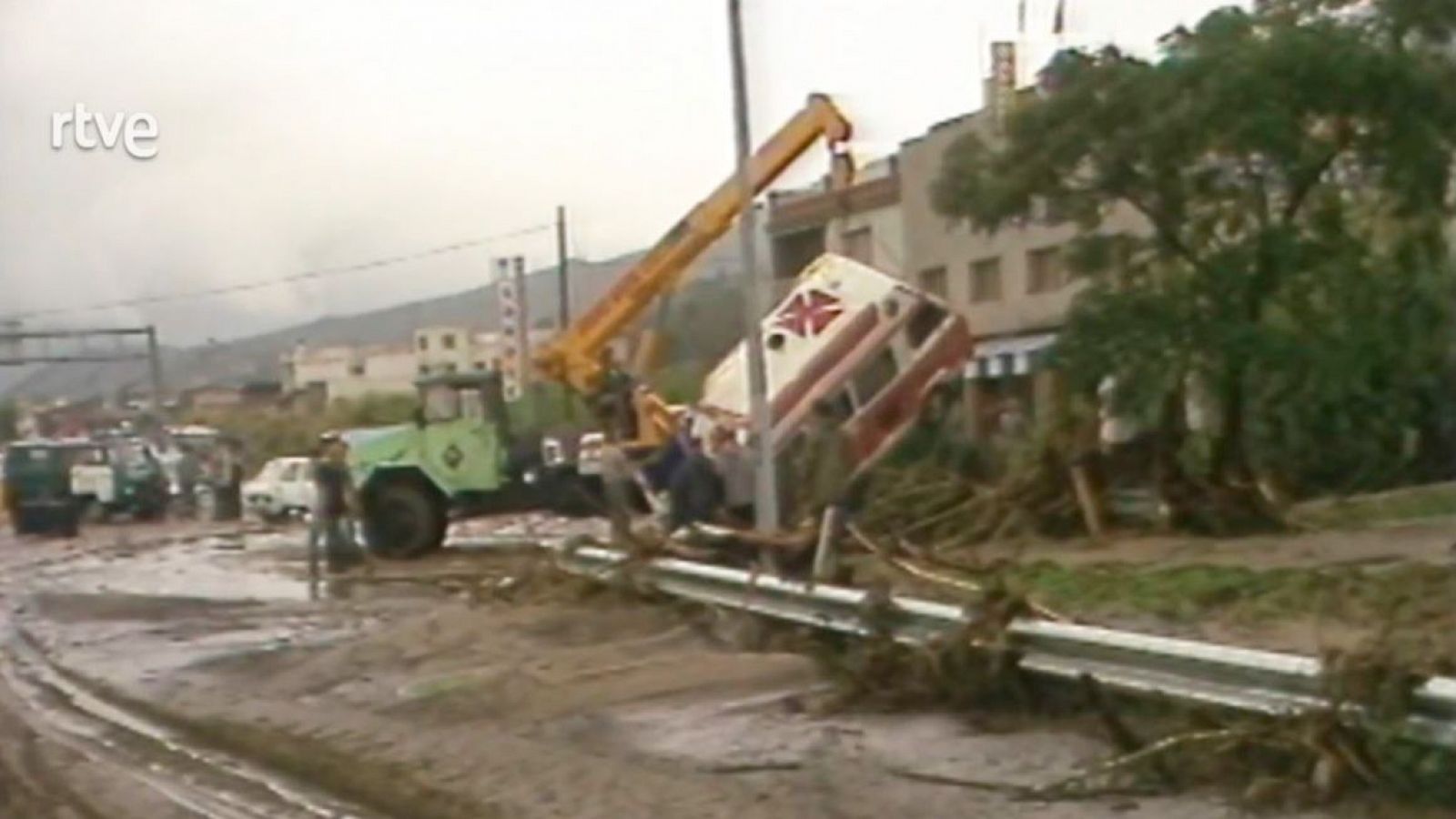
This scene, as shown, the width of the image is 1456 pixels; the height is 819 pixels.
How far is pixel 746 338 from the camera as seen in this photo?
22.5m

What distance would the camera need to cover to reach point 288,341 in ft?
424

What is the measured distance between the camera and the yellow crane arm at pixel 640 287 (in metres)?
31.4

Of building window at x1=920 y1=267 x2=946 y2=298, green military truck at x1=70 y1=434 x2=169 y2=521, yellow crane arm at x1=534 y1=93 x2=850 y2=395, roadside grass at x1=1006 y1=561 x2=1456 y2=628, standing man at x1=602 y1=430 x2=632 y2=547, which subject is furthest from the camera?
green military truck at x1=70 y1=434 x2=169 y2=521

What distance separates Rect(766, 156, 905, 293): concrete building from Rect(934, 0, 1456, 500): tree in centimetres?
2474

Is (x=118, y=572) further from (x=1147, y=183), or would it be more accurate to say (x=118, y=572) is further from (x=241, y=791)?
(x=241, y=791)

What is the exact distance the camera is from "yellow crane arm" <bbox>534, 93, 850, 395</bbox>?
103 feet

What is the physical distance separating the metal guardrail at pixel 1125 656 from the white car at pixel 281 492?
32.8 meters

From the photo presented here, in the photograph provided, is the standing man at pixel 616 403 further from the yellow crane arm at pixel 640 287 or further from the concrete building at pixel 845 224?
the concrete building at pixel 845 224

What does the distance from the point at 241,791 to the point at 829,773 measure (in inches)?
130

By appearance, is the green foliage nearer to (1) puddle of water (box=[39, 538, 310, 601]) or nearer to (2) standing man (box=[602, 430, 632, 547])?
(1) puddle of water (box=[39, 538, 310, 601])

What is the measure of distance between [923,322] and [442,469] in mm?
6590

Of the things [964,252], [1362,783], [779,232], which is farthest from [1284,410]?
[779,232]

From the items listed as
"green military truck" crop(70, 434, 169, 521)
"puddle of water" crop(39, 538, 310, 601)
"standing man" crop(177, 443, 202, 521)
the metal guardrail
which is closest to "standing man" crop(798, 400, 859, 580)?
the metal guardrail

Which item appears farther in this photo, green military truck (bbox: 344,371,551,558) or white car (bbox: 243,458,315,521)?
white car (bbox: 243,458,315,521)
